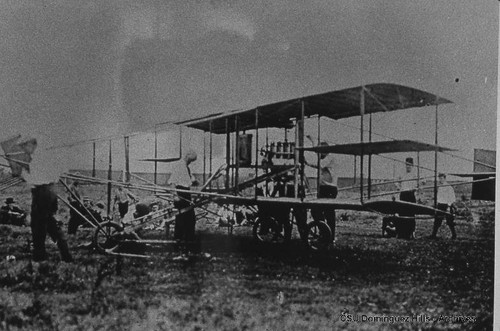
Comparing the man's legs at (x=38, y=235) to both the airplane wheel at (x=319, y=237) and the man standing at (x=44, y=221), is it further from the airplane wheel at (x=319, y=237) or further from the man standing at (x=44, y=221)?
the airplane wheel at (x=319, y=237)

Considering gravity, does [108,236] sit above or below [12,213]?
below

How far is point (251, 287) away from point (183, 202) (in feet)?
4.46

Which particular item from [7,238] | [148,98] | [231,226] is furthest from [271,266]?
[7,238]

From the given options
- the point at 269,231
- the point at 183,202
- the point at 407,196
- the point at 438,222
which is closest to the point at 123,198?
the point at 183,202

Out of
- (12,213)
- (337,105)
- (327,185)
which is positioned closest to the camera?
(12,213)

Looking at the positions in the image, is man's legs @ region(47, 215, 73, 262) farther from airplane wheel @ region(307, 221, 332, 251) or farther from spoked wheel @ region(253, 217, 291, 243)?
airplane wheel @ region(307, 221, 332, 251)

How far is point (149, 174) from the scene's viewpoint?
4656 mm

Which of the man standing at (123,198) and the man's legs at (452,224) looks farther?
the man standing at (123,198)

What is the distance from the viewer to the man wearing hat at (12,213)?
3762mm

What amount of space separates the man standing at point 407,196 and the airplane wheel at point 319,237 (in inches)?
26.0

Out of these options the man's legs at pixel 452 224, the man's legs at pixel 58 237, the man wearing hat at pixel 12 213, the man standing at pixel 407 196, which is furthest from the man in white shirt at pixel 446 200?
the man wearing hat at pixel 12 213

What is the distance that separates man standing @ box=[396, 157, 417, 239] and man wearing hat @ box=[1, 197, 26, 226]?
3.33 metres

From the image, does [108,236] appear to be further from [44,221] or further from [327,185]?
[327,185]

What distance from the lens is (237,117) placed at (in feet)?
13.0
